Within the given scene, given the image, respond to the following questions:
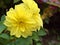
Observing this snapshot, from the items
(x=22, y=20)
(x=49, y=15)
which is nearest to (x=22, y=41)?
(x=22, y=20)

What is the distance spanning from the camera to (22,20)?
4.19 ft

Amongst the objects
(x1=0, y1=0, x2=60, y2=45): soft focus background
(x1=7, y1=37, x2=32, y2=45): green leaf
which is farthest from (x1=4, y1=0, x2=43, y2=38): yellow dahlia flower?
A: (x1=0, y1=0, x2=60, y2=45): soft focus background

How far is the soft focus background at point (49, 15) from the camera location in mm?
2320

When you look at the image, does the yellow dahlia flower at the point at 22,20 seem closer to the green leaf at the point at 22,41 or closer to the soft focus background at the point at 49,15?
the green leaf at the point at 22,41

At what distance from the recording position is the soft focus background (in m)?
2.32

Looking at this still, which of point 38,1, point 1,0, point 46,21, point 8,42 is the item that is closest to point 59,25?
point 46,21

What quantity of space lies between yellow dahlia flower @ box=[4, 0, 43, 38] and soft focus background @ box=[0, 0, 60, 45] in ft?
2.88

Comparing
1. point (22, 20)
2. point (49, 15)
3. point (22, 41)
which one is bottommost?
point (49, 15)

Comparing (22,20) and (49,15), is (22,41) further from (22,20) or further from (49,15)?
(49,15)

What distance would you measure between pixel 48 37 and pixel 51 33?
6cm

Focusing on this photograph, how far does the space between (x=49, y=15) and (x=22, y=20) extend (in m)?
1.24

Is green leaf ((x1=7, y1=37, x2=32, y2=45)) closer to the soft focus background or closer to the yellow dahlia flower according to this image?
the yellow dahlia flower

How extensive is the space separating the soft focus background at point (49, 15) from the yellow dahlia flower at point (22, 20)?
88 centimetres

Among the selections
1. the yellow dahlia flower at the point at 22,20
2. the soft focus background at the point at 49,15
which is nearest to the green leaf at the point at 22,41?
the yellow dahlia flower at the point at 22,20
